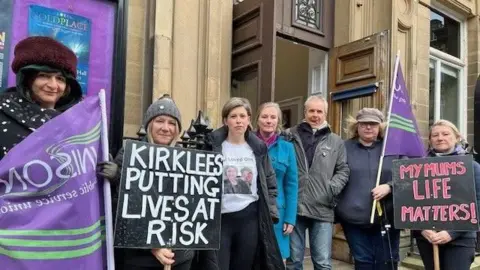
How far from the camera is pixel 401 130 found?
12.0 ft

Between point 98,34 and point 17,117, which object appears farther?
point 98,34

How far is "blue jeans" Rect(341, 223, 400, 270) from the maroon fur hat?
2.47 m

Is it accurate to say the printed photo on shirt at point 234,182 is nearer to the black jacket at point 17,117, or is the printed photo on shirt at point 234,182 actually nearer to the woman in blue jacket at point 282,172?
the woman in blue jacket at point 282,172

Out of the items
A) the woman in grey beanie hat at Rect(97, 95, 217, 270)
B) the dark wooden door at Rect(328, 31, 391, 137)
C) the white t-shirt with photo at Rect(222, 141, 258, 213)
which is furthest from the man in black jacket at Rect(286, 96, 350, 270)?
the dark wooden door at Rect(328, 31, 391, 137)

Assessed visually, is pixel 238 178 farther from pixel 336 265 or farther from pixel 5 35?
pixel 336 265

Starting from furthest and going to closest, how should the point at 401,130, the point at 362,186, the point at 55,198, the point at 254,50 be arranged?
the point at 254,50 < the point at 401,130 < the point at 362,186 < the point at 55,198

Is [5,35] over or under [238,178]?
over

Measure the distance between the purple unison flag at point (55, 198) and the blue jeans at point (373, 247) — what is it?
6.83ft

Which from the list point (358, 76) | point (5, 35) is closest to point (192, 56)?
point (5, 35)

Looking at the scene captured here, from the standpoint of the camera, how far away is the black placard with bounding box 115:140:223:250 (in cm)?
237

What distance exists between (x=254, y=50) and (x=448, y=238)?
9.35 ft

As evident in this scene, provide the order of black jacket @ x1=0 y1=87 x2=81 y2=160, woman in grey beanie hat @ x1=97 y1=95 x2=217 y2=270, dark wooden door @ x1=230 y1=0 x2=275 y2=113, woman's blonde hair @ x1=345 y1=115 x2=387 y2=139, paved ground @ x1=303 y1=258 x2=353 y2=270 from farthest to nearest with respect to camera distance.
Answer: paved ground @ x1=303 y1=258 x2=353 y2=270 < dark wooden door @ x1=230 y1=0 x2=275 y2=113 < woman's blonde hair @ x1=345 y1=115 x2=387 y2=139 < woman in grey beanie hat @ x1=97 y1=95 x2=217 y2=270 < black jacket @ x1=0 y1=87 x2=81 y2=160

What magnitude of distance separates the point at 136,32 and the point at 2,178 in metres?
2.80

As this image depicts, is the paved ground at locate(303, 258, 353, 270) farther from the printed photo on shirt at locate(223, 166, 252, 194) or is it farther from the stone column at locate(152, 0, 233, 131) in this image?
the printed photo on shirt at locate(223, 166, 252, 194)
